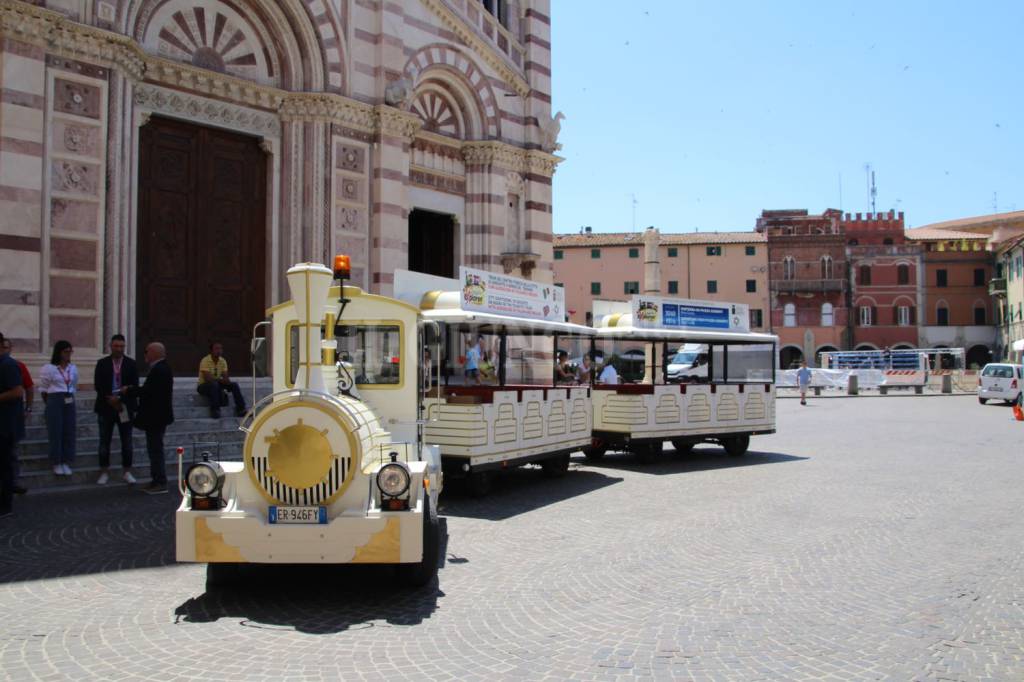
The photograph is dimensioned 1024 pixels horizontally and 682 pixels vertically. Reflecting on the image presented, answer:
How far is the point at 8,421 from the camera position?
28.2 ft

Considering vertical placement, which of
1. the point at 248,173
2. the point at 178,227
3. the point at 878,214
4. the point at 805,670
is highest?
the point at 878,214

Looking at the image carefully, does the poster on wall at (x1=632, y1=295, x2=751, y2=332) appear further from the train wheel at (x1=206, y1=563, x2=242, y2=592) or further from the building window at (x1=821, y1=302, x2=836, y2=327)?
the building window at (x1=821, y1=302, x2=836, y2=327)

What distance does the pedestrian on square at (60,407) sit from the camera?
33.1 feet

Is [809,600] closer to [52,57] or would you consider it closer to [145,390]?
[145,390]

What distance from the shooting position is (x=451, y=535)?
26.8 ft

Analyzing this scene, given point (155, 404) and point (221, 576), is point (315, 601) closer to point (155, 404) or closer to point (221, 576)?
point (221, 576)

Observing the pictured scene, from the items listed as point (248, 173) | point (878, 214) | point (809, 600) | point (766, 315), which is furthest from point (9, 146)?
point (878, 214)

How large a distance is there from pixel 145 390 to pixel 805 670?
7.89 meters

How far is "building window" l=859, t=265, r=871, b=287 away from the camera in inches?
2534

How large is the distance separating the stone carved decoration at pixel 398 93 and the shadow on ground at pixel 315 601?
1261 cm

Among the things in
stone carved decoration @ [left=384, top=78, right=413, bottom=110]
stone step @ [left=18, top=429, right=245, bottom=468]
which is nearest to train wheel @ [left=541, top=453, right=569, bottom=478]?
stone step @ [left=18, top=429, right=245, bottom=468]

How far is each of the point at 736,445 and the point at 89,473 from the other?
10544 mm

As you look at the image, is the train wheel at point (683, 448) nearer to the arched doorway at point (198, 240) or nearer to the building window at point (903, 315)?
the arched doorway at point (198, 240)

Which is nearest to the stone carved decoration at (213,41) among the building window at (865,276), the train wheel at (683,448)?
the train wheel at (683,448)
